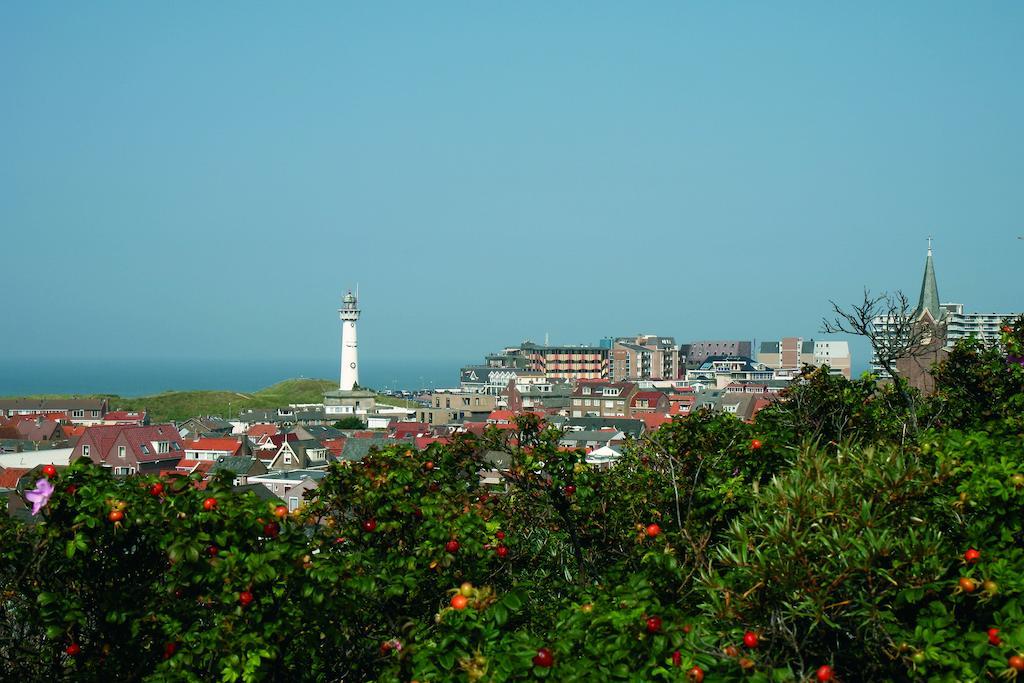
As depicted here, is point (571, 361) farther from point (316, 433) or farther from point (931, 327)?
point (931, 327)

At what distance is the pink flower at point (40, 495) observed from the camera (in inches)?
238

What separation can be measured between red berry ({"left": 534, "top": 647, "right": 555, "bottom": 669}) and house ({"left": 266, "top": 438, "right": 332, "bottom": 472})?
43.2 meters

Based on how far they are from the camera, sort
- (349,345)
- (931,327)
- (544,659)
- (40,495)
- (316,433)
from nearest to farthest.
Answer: (544,659)
(40,495)
(931,327)
(316,433)
(349,345)

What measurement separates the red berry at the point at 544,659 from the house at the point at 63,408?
86562 mm

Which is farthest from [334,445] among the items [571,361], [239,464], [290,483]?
[571,361]

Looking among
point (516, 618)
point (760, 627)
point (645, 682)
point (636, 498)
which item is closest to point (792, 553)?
point (760, 627)

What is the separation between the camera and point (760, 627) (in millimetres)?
5262

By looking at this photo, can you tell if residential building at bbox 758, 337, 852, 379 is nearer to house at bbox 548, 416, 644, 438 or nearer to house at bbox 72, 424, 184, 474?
house at bbox 548, 416, 644, 438

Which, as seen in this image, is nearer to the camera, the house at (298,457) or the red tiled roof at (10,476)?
the red tiled roof at (10,476)

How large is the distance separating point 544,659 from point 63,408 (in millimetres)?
94384

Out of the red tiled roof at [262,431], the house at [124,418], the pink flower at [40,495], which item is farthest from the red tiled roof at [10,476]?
the house at [124,418]

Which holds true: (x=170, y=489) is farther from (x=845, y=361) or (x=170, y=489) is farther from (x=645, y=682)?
(x=845, y=361)

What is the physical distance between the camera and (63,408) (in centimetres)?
9050

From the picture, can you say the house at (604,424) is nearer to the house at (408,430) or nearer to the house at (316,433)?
the house at (408,430)
